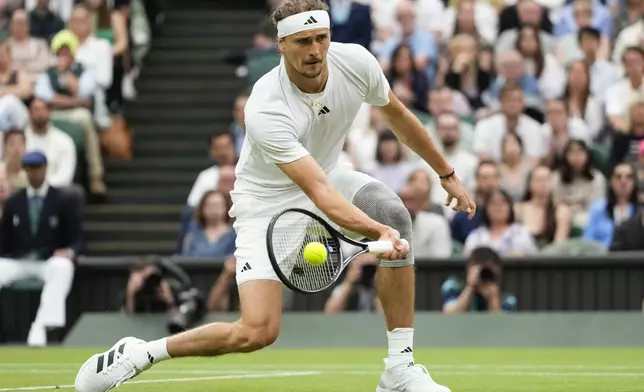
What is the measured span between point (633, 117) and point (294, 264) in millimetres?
7959

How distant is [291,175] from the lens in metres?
6.76

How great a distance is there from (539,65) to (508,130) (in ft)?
4.21

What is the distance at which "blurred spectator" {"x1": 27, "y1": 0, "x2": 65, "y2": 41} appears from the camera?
17.1m

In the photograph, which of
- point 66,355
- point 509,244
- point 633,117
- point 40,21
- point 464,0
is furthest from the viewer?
point 40,21

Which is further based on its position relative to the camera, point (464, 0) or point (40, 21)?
point (40, 21)

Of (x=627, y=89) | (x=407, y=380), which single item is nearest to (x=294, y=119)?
(x=407, y=380)

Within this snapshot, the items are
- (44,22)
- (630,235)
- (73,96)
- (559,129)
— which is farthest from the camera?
(44,22)

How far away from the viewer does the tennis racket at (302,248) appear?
21.8 feet

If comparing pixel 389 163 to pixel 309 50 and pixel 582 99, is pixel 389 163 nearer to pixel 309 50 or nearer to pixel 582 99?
pixel 582 99

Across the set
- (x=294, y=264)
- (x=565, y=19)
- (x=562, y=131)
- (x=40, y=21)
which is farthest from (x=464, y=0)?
(x=294, y=264)

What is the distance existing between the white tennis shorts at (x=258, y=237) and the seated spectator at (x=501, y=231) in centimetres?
576

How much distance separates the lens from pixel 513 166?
14.1 metres

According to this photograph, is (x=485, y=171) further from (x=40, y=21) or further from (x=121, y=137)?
(x=40, y=21)


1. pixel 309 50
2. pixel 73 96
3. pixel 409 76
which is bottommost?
pixel 309 50
